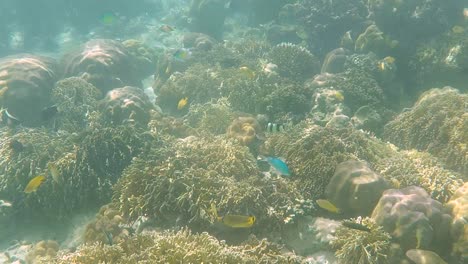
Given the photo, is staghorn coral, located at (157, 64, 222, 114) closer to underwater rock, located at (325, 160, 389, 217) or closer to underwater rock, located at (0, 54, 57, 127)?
underwater rock, located at (0, 54, 57, 127)

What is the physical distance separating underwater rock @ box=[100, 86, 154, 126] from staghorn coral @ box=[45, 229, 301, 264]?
5237 millimetres

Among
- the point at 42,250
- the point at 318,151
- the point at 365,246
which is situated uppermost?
the point at 318,151

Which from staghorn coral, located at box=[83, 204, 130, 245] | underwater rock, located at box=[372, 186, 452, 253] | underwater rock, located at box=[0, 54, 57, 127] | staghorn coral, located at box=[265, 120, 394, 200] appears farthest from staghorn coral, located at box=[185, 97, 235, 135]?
underwater rock, located at box=[372, 186, 452, 253]

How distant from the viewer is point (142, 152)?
7.45 metres

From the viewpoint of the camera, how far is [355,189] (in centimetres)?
538

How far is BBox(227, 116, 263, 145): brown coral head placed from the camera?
7.67 metres

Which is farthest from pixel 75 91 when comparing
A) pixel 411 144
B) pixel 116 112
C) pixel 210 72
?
pixel 411 144

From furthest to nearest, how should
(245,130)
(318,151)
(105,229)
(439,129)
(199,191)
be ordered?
(245,130) < (439,129) < (318,151) < (199,191) < (105,229)

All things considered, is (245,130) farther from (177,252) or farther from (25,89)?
(25,89)

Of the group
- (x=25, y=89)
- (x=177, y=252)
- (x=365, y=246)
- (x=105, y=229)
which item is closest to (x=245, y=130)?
(x=105, y=229)

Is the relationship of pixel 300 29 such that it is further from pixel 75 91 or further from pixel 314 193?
pixel 314 193

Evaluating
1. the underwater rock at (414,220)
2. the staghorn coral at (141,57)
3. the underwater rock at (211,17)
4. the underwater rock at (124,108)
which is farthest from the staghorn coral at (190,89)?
the underwater rock at (211,17)

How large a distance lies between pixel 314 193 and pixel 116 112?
20.3 ft

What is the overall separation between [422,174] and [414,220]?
5.64 ft
